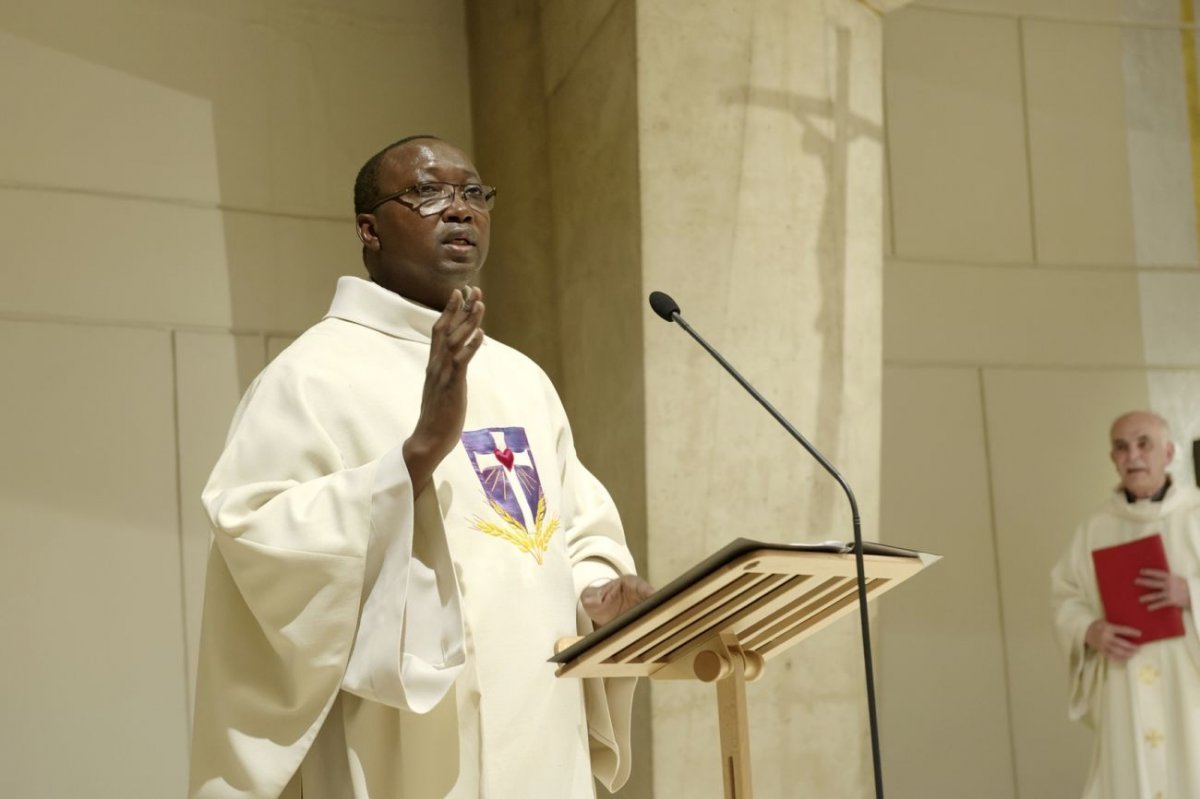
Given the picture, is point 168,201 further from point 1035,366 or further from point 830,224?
point 1035,366

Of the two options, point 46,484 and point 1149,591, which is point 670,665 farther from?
point 1149,591

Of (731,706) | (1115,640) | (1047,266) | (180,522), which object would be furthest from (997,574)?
(731,706)

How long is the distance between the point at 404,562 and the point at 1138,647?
4.59 m

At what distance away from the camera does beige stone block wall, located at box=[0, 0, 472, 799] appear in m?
5.57

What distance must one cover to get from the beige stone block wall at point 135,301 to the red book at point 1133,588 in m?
3.23

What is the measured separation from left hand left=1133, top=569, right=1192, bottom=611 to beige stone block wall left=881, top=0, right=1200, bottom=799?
1.04m

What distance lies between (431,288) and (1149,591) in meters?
4.17

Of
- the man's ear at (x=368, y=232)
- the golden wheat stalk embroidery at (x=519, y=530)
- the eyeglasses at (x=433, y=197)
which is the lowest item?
the golden wheat stalk embroidery at (x=519, y=530)

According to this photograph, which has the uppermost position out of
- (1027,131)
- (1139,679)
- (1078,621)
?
(1027,131)

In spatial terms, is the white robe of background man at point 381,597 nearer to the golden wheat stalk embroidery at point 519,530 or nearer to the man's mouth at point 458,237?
the golden wheat stalk embroidery at point 519,530

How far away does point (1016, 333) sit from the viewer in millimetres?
7789

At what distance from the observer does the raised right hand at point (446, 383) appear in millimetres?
2803

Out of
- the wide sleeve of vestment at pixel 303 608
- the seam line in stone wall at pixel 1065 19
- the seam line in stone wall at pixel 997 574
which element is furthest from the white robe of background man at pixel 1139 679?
the wide sleeve of vestment at pixel 303 608

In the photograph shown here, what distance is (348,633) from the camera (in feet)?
9.63
